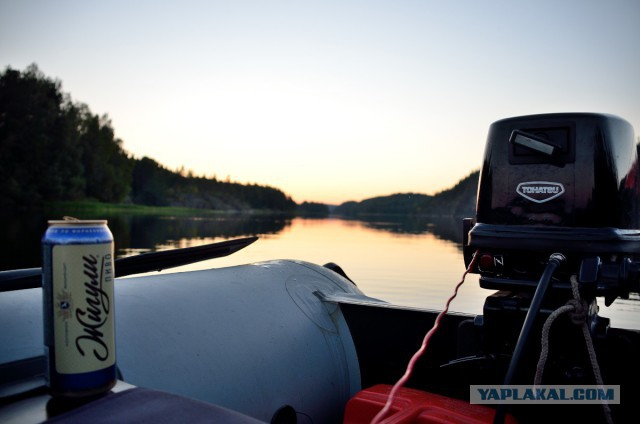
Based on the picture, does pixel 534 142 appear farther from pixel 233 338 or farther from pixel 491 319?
pixel 233 338

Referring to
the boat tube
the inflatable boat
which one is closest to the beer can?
the boat tube

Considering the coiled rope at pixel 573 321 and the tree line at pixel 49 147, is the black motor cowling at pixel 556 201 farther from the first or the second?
the tree line at pixel 49 147

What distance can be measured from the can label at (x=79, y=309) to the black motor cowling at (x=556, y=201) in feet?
5.30

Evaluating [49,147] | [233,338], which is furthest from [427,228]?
[233,338]

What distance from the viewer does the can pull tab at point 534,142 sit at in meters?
2.02

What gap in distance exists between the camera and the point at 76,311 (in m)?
0.93

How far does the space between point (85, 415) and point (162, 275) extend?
4.48ft

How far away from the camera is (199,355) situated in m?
1.81

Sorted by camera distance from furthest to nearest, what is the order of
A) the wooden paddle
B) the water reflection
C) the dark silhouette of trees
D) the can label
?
the dark silhouette of trees < the water reflection < the wooden paddle < the can label

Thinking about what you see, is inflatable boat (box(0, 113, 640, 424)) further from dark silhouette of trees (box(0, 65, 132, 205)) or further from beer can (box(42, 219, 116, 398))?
dark silhouette of trees (box(0, 65, 132, 205))

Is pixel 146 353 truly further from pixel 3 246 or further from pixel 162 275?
pixel 3 246

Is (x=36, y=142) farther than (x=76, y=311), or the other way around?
(x=36, y=142)

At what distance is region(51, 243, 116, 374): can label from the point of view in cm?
93

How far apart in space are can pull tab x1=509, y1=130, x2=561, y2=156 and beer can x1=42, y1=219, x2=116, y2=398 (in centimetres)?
169
